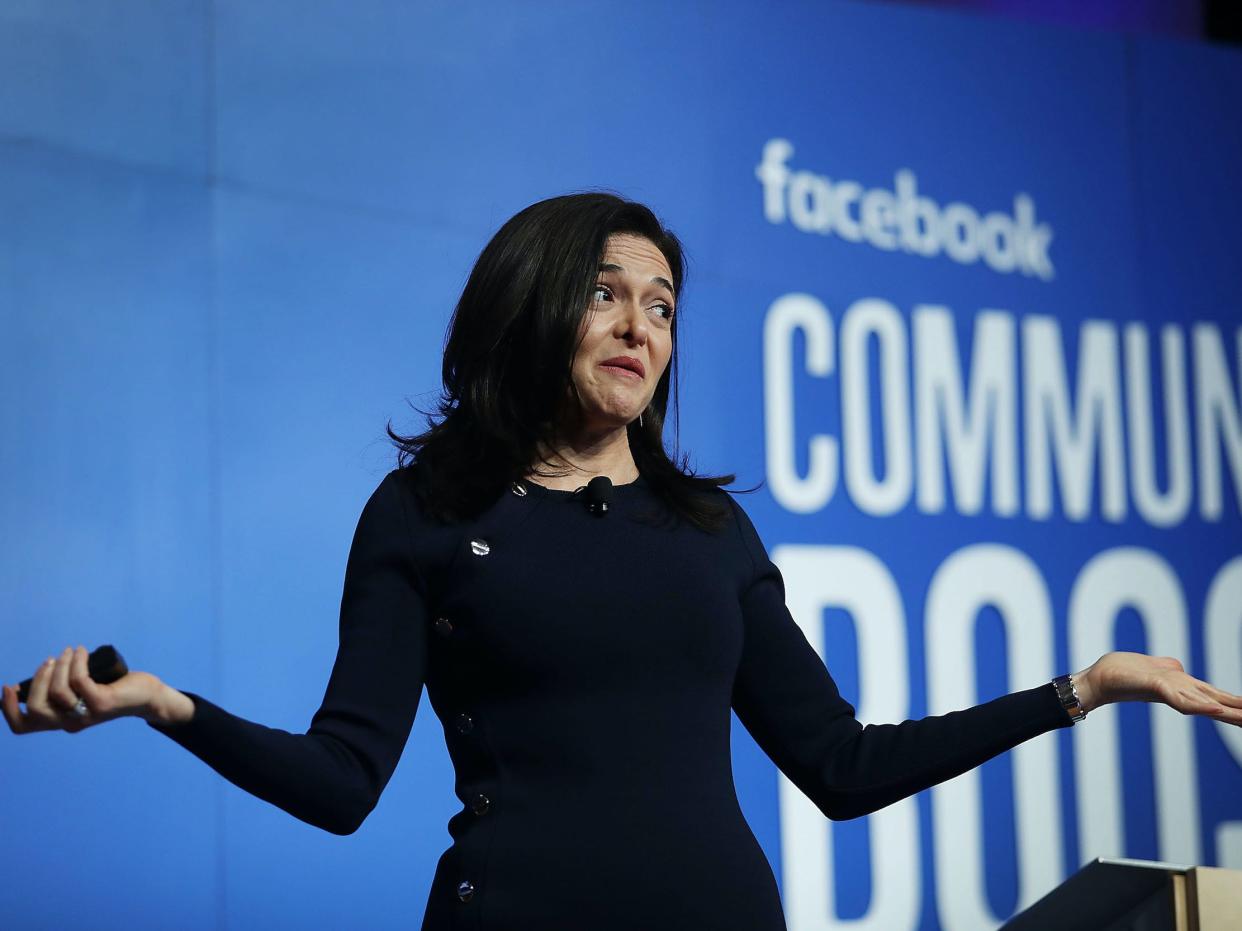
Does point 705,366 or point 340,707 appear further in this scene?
point 705,366

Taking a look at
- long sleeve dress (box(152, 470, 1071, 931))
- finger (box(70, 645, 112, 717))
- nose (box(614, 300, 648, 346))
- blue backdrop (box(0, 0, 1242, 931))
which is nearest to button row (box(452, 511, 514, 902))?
long sleeve dress (box(152, 470, 1071, 931))

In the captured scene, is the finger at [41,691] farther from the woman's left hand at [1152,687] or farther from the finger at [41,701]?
the woman's left hand at [1152,687]

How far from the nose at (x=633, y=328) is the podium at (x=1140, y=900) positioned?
692 millimetres

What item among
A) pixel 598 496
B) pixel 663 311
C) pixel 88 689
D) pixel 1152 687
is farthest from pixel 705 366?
pixel 88 689

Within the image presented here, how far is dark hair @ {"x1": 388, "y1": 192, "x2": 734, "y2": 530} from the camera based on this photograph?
1645mm

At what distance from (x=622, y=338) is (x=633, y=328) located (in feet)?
0.05

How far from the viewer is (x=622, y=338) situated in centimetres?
166

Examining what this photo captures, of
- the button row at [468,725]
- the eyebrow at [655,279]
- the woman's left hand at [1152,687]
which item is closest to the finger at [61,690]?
the button row at [468,725]

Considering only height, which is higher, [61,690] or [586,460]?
[586,460]

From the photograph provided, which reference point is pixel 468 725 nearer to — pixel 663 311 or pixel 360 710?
pixel 360 710

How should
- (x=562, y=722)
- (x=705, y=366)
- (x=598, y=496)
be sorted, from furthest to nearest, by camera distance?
(x=705, y=366) → (x=598, y=496) → (x=562, y=722)

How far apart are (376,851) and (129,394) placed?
98cm

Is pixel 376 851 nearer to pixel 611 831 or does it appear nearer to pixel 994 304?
pixel 611 831

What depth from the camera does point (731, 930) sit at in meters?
1.49
